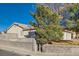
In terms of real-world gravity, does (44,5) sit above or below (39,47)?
above

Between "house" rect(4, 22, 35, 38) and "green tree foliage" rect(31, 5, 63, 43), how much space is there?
0.30ft

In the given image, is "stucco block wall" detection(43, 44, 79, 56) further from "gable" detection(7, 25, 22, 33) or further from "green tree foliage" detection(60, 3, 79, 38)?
"gable" detection(7, 25, 22, 33)

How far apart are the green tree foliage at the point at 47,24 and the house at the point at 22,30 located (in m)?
0.09

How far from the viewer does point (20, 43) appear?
7133 mm

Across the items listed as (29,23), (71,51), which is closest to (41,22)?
(29,23)

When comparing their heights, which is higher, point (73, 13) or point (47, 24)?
point (73, 13)

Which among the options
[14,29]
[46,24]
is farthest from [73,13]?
[14,29]

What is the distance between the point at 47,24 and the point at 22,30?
0.42 m

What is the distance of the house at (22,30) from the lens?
23.1 ft

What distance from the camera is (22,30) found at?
23.2 feet

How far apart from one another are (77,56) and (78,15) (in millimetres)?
661

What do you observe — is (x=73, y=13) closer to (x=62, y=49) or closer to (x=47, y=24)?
(x=47, y=24)

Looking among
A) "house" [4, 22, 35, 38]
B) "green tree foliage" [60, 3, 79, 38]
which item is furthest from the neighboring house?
"green tree foliage" [60, 3, 79, 38]

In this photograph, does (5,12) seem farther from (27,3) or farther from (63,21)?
(63,21)
